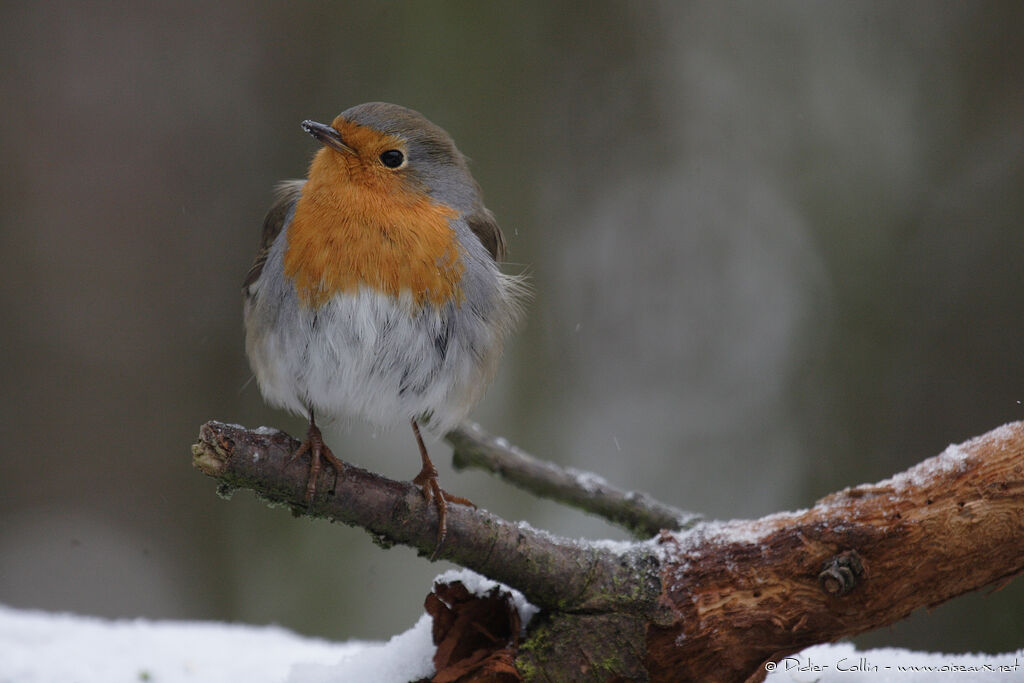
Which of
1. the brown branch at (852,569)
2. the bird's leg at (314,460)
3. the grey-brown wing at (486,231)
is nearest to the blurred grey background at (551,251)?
the grey-brown wing at (486,231)

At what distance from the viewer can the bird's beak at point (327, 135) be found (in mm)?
2799

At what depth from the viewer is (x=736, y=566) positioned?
229 centimetres

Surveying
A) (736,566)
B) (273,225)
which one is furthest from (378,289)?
(736,566)

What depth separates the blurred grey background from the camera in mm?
5871

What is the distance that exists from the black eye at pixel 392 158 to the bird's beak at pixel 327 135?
0.34 feet

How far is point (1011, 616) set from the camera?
4891 mm

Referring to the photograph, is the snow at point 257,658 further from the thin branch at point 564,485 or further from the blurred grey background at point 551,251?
the blurred grey background at point 551,251

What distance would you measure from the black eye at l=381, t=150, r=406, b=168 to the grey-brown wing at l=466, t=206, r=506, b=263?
0.29 m

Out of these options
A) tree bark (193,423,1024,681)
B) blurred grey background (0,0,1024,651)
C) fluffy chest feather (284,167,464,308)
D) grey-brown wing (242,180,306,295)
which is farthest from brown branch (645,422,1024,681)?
blurred grey background (0,0,1024,651)

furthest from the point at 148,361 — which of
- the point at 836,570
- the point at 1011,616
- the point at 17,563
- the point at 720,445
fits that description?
the point at 1011,616

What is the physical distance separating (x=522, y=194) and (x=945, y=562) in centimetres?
486

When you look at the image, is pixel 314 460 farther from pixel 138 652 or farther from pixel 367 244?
pixel 138 652

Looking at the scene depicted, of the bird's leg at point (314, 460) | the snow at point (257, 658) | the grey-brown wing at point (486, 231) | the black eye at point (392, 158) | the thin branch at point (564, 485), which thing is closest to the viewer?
the bird's leg at point (314, 460)

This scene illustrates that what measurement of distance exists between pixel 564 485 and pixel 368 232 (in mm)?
1183
